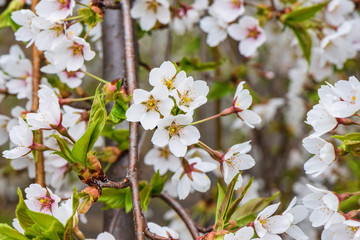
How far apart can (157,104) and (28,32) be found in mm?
393

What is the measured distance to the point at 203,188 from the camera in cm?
91

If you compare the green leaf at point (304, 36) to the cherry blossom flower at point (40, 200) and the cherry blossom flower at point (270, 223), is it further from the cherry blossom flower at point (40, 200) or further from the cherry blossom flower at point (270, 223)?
the cherry blossom flower at point (40, 200)

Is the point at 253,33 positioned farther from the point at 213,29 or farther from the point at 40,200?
the point at 40,200

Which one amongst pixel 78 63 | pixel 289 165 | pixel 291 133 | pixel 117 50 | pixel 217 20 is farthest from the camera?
pixel 289 165

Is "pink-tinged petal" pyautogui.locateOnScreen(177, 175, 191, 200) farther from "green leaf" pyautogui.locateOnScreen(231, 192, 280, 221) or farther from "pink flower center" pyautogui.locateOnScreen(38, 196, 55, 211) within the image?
"pink flower center" pyautogui.locateOnScreen(38, 196, 55, 211)

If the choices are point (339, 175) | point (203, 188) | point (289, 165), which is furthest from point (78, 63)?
point (289, 165)

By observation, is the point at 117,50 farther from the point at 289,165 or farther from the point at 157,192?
the point at 289,165

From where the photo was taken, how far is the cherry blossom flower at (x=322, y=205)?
729 mm

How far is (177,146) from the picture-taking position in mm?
777

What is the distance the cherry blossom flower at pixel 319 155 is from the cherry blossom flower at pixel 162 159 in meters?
0.36

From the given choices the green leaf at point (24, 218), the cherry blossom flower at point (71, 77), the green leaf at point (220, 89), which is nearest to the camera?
the green leaf at point (24, 218)

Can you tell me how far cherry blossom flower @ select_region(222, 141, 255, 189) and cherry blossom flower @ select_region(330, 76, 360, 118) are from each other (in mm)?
172

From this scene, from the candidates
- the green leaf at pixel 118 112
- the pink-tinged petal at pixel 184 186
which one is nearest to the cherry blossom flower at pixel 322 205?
the pink-tinged petal at pixel 184 186

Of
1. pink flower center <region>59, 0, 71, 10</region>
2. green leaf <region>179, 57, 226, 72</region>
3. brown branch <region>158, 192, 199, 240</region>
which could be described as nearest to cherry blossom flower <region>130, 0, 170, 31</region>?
green leaf <region>179, 57, 226, 72</region>
